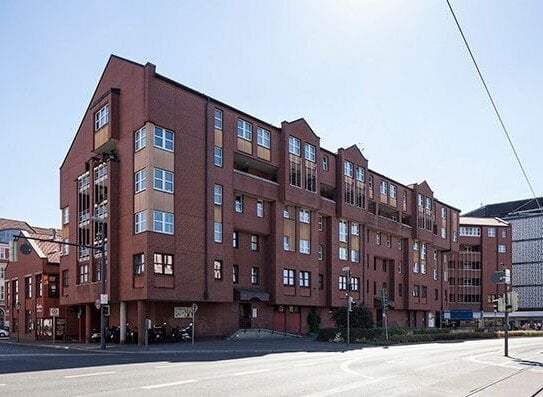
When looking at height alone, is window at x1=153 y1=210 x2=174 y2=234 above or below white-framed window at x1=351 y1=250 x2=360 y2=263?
above

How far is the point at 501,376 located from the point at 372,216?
49160 mm

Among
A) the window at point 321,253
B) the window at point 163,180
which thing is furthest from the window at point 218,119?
the window at point 321,253

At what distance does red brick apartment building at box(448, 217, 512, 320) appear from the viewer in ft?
344

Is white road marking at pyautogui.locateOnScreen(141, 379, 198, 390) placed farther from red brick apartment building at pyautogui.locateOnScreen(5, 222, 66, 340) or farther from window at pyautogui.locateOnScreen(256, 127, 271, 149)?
red brick apartment building at pyautogui.locateOnScreen(5, 222, 66, 340)

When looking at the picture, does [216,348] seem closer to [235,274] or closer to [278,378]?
[235,274]

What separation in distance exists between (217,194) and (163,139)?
6.46m

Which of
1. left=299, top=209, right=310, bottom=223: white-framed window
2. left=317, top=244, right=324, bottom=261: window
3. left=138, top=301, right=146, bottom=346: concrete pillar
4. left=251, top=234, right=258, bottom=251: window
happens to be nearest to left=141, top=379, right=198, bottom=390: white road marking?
left=138, top=301, right=146, bottom=346: concrete pillar

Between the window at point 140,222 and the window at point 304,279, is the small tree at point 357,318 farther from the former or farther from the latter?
the window at point 140,222

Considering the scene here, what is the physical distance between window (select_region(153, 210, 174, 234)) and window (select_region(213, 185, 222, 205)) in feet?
15.8

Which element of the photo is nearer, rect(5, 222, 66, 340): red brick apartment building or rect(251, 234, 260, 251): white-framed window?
rect(251, 234, 260, 251): white-framed window

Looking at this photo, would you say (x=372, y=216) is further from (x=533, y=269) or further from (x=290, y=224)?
(x=533, y=269)

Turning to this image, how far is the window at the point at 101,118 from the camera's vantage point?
45.9 metres

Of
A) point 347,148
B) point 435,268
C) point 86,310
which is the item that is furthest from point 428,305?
point 86,310

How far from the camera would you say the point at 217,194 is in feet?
152
